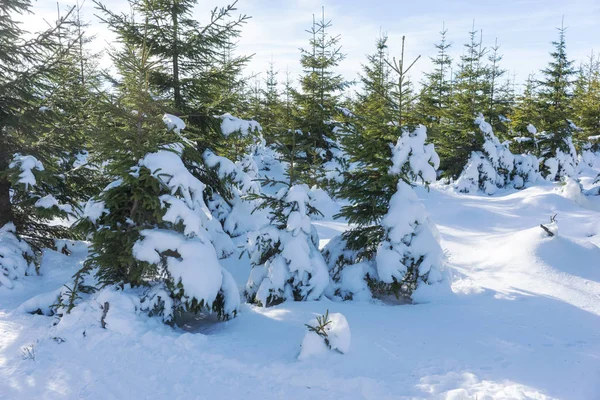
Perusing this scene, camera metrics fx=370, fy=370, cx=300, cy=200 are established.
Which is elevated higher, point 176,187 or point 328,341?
point 176,187

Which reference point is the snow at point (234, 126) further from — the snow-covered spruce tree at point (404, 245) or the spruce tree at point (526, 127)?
the spruce tree at point (526, 127)

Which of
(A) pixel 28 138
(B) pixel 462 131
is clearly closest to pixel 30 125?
(A) pixel 28 138

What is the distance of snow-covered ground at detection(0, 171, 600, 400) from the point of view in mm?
4121

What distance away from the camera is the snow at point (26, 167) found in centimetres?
741

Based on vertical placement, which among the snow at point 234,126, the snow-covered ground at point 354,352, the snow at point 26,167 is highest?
the snow at point 234,126

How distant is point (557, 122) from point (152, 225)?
22.3m

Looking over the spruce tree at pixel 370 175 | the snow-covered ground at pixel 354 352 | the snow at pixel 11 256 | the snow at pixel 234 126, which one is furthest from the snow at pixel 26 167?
the spruce tree at pixel 370 175

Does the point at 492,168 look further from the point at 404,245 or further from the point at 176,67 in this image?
the point at 176,67

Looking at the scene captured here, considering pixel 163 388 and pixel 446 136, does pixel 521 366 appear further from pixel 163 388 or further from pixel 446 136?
pixel 446 136

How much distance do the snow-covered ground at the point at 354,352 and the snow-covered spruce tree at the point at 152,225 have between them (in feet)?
1.95

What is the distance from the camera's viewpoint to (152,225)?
A: 5973 mm

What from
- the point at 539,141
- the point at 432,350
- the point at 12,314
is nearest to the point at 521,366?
the point at 432,350

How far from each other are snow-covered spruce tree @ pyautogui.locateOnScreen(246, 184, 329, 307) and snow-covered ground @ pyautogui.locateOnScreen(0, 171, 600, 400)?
1.01 ft

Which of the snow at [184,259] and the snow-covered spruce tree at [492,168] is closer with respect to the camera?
the snow at [184,259]
